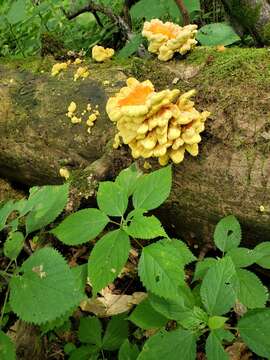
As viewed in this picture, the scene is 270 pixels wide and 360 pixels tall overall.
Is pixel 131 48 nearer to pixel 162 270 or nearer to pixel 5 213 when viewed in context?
pixel 5 213

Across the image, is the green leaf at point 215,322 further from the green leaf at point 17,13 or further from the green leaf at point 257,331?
the green leaf at point 17,13

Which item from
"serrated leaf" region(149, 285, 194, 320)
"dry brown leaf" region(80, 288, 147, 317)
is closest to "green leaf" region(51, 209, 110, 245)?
"serrated leaf" region(149, 285, 194, 320)

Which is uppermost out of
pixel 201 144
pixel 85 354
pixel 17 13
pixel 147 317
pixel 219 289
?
pixel 17 13

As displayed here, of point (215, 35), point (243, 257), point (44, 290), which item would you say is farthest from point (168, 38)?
point (44, 290)

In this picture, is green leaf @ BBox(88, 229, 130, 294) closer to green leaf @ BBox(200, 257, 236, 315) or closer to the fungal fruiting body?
green leaf @ BBox(200, 257, 236, 315)

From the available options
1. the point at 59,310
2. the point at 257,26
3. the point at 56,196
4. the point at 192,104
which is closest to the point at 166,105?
the point at 192,104

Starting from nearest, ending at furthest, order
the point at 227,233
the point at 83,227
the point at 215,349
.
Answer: the point at 215,349 → the point at 83,227 → the point at 227,233

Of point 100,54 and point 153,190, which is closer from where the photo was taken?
point 153,190
